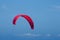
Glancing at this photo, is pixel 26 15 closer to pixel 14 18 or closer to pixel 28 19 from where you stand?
pixel 28 19

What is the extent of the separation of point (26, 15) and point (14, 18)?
0.31 meters

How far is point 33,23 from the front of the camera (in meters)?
1.91

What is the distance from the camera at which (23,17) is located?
189cm

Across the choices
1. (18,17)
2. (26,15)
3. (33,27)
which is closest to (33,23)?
(33,27)

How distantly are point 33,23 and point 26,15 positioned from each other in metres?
0.27

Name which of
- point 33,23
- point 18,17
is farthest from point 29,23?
point 18,17

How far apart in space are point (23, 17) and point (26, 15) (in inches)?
3.6

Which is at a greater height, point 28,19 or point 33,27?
point 28,19

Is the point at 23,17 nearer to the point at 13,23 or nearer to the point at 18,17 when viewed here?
the point at 18,17

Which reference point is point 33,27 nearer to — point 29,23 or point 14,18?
point 29,23

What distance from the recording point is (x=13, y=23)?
73.5 inches

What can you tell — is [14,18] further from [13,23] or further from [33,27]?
[33,27]

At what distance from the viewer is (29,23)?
1.92 metres

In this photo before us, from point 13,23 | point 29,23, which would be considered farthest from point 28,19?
point 13,23
